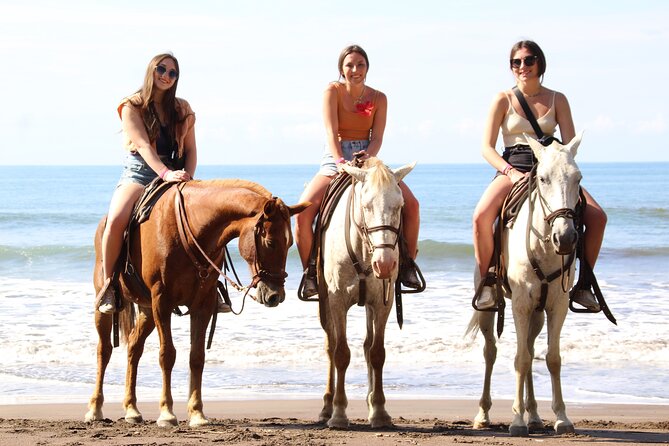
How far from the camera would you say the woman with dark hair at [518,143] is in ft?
23.1

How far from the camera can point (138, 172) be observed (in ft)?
24.3

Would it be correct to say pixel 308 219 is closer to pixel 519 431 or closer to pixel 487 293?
pixel 487 293

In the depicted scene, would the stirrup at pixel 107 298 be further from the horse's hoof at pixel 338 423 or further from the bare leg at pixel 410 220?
the bare leg at pixel 410 220

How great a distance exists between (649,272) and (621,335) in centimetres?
790

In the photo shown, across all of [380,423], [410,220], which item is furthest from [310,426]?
[410,220]

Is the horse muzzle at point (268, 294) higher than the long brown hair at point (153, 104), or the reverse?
the long brown hair at point (153, 104)

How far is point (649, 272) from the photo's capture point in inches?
744

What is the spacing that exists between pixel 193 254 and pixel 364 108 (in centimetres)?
177

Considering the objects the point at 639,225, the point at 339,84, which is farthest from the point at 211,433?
the point at 639,225

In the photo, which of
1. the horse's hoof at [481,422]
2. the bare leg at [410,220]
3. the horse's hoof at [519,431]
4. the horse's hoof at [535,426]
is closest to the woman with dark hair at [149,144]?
the bare leg at [410,220]

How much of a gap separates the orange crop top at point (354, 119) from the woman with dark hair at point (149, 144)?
1.04 meters

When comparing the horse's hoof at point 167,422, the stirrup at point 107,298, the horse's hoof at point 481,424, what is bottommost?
the horse's hoof at point 481,424

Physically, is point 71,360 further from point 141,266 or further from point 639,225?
point 639,225

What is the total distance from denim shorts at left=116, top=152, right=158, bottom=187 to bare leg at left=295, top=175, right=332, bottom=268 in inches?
41.8
